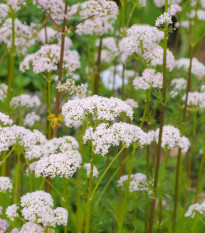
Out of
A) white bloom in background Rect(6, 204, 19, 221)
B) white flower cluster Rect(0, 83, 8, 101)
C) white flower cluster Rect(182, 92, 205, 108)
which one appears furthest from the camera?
white flower cluster Rect(182, 92, 205, 108)

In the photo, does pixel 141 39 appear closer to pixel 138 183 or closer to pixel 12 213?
pixel 138 183

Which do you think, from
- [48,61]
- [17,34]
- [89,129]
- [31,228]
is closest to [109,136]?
[89,129]

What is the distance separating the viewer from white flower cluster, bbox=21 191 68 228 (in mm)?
2750

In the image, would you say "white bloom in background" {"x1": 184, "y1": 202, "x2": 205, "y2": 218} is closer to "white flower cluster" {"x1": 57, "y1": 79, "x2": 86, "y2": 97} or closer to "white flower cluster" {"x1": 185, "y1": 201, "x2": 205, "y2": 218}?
"white flower cluster" {"x1": 185, "y1": 201, "x2": 205, "y2": 218}

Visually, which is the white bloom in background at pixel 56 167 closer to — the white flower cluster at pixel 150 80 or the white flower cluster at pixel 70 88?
the white flower cluster at pixel 70 88

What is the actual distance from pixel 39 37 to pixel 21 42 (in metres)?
0.37

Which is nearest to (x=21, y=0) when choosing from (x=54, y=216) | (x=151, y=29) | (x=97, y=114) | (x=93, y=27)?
(x=93, y=27)

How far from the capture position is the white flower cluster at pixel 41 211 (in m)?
2.75

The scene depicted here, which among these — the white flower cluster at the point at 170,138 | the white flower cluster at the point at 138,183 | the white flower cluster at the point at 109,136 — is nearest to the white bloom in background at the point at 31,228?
the white flower cluster at the point at 109,136

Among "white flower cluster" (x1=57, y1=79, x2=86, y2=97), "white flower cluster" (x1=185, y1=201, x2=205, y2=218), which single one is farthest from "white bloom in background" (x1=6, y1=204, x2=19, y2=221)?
"white flower cluster" (x1=185, y1=201, x2=205, y2=218)

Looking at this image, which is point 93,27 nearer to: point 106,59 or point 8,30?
point 8,30

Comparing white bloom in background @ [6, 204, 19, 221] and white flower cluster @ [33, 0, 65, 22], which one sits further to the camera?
white flower cluster @ [33, 0, 65, 22]

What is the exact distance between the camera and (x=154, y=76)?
3361 millimetres

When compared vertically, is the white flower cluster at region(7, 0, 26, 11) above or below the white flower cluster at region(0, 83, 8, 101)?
above
